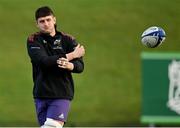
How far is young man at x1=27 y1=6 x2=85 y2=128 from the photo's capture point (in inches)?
272

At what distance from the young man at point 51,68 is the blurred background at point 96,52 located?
15.5 ft

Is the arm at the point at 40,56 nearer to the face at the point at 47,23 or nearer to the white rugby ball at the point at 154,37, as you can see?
the face at the point at 47,23

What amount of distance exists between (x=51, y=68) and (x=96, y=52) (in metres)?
5.56

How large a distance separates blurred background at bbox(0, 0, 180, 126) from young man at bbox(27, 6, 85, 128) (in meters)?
4.73

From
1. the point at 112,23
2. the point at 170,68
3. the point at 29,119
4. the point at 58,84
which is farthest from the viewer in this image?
the point at 112,23

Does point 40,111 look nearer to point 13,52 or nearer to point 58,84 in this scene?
point 58,84

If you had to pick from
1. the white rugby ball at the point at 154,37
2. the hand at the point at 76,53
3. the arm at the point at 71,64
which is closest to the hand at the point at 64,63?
the arm at the point at 71,64

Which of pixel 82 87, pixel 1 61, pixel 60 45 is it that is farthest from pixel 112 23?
pixel 60 45

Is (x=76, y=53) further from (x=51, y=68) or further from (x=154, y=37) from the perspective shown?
(x=154, y=37)

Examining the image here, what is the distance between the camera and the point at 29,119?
11898 millimetres

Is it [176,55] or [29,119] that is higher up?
[176,55]

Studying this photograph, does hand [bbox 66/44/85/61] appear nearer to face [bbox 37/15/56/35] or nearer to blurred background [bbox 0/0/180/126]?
face [bbox 37/15/56/35]

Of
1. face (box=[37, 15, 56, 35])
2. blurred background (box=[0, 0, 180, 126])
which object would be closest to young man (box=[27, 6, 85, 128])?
face (box=[37, 15, 56, 35])

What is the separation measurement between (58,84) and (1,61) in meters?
5.61
